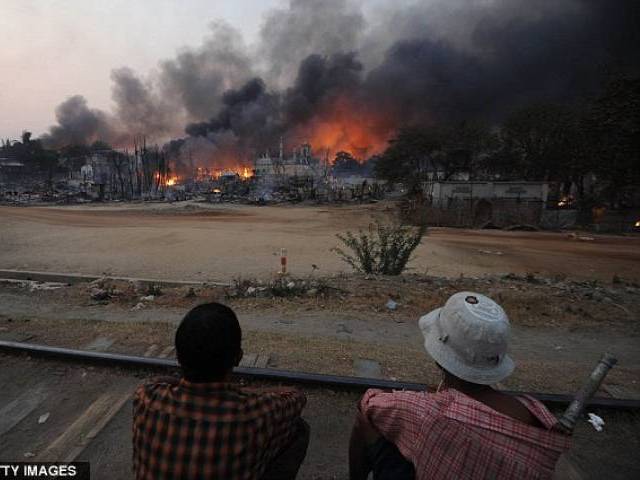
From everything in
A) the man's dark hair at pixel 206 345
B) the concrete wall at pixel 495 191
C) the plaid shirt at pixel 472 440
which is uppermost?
the concrete wall at pixel 495 191

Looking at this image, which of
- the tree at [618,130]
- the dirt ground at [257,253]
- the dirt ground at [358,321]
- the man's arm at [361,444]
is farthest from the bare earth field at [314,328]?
the tree at [618,130]

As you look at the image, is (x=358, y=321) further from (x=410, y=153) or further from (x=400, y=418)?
(x=410, y=153)

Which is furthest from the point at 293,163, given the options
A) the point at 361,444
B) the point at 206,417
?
the point at 206,417

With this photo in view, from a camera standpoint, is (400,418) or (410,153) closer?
(400,418)

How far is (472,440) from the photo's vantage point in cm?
149

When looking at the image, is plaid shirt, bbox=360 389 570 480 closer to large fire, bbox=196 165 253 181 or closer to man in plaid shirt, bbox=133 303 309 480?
man in plaid shirt, bbox=133 303 309 480

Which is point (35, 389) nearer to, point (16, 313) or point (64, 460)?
point (64, 460)

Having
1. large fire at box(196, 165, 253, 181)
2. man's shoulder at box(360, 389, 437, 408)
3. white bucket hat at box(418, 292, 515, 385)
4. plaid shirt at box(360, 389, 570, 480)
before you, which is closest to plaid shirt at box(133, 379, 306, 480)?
man's shoulder at box(360, 389, 437, 408)

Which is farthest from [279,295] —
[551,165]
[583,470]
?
[551,165]

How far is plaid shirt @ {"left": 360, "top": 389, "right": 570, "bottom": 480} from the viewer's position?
1.46 meters

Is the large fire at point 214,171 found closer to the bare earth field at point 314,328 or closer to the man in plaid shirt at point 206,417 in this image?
the bare earth field at point 314,328

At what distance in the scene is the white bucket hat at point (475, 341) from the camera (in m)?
1.55

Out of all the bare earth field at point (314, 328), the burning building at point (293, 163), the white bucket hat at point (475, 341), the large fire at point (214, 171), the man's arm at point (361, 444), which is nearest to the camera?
the white bucket hat at point (475, 341)

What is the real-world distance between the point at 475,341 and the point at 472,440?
0.36m
